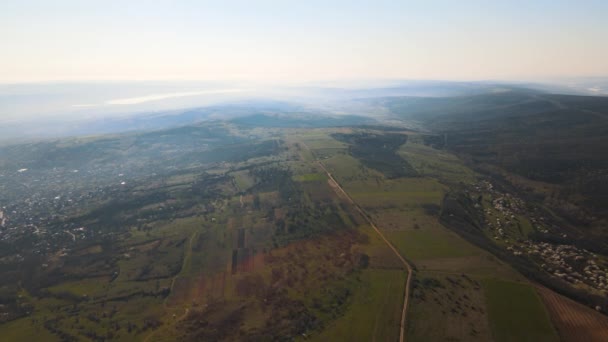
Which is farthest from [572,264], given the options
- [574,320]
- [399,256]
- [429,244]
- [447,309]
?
[447,309]

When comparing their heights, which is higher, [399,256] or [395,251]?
[395,251]

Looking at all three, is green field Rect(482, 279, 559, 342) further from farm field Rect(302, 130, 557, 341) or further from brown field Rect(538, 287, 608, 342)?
brown field Rect(538, 287, 608, 342)

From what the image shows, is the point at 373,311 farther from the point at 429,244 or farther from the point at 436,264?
the point at 429,244

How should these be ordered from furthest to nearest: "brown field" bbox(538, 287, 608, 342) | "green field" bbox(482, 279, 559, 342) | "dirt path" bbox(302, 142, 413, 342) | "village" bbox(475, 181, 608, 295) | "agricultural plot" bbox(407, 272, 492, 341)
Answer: "village" bbox(475, 181, 608, 295) → "dirt path" bbox(302, 142, 413, 342) → "agricultural plot" bbox(407, 272, 492, 341) → "green field" bbox(482, 279, 559, 342) → "brown field" bbox(538, 287, 608, 342)

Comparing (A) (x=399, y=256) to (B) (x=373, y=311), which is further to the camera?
(A) (x=399, y=256)

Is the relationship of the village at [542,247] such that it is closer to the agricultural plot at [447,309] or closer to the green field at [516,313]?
the green field at [516,313]

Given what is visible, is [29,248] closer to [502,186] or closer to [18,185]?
[18,185]

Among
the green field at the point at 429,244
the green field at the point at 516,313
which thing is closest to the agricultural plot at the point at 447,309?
the green field at the point at 516,313

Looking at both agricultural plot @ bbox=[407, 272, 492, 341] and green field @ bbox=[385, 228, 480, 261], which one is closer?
agricultural plot @ bbox=[407, 272, 492, 341]

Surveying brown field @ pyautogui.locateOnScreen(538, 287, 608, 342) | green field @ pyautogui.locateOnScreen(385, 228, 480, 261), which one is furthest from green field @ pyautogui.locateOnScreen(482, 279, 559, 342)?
green field @ pyautogui.locateOnScreen(385, 228, 480, 261)
